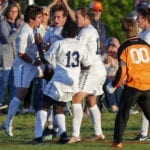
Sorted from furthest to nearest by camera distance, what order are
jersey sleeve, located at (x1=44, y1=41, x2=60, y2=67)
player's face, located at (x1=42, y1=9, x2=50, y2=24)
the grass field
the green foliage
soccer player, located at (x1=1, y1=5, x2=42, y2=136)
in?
1. the green foliage
2. player's face, located at (x1=42, y1=9, x2=50, y2=24)
3. soccer player, located at (x1=1, y1=5, x2=42, y2=136)
4. jersey sleeve, located at (x1=44, y1=41, x2=60, y2=67)
5. the grass field

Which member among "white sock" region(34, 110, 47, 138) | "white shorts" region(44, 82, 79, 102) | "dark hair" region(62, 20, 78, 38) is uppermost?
"dark hair" region(62, 20, 78, 38)

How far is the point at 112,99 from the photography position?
1942cm

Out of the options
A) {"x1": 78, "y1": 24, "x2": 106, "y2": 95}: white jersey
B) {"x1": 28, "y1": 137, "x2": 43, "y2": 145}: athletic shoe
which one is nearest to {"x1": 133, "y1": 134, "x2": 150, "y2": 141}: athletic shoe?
{"x1": 78, "y1": 24, "x2": 106, "y2": 95}: white jersey

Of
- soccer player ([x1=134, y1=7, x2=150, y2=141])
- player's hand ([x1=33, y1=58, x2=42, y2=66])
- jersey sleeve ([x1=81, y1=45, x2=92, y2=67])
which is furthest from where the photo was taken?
player's hand ([x1=33, y1=58, x2=42, y2=66])

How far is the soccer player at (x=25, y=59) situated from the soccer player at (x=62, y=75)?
4.81ft

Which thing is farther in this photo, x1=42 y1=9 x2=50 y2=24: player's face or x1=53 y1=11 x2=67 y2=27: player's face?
x1=42 y1=9 x2=50 y2=24: player's face

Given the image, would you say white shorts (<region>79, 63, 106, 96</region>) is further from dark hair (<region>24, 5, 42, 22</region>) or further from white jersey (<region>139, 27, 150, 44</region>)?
dark hair (<region>24, 5, 42, 22</region>)

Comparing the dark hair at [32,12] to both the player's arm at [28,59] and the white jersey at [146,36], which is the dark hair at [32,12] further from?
the white jersey at [146,36]

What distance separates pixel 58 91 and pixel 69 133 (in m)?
2.14

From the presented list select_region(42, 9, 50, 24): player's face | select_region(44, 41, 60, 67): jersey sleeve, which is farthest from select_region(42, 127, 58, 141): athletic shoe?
select_region(42, 9, 50, 24): player's face

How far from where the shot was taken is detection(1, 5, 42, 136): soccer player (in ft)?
49.3

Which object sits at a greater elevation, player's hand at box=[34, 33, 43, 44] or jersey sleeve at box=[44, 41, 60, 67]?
player's hand at box=[34, 33, 43, 44]

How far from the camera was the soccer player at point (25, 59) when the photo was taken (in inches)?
591

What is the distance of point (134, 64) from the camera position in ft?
42.9
